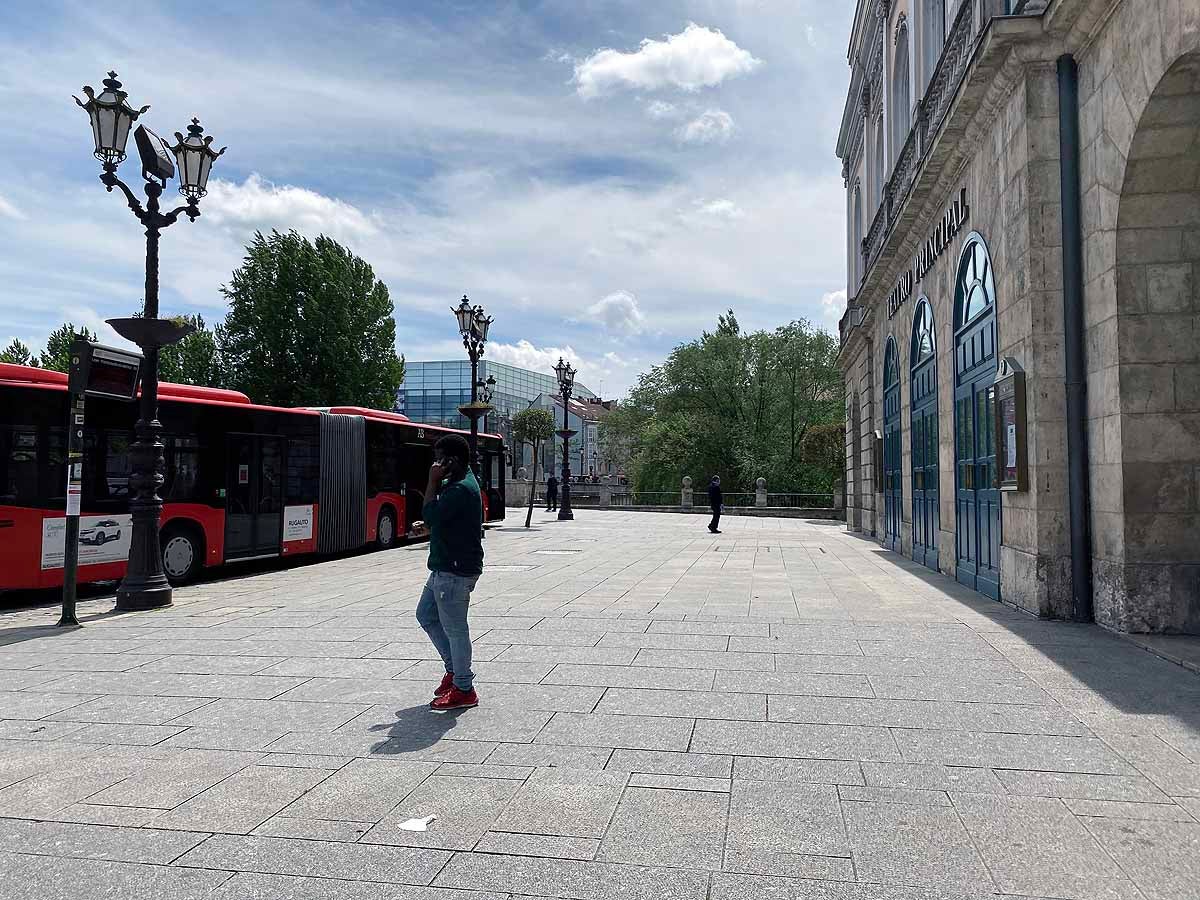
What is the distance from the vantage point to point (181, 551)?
13312 mm

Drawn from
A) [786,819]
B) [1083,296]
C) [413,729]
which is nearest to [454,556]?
[413,729]

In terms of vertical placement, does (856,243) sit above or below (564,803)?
above

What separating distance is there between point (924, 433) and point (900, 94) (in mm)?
8201

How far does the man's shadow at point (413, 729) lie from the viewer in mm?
4711

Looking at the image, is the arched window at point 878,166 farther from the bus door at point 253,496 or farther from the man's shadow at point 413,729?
the man's shadow at point 413,729

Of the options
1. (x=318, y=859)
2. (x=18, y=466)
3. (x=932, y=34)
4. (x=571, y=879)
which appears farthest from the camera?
(x=932, y=34)

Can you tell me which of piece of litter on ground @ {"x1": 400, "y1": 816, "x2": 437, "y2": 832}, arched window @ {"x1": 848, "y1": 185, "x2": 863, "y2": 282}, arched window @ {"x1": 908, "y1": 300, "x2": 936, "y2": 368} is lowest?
piece of litter on ground @ {"x1": 400, "y1": 816, "x2": 437, "y2": 832}

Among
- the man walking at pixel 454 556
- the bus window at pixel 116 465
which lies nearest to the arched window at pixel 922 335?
the man walking at pixel 454 556

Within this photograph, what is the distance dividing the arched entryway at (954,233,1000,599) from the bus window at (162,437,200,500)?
11.0 metres

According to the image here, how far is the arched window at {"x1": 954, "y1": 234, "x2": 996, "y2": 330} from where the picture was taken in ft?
34.8

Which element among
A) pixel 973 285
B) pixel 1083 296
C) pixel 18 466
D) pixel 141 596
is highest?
pixel 973 285

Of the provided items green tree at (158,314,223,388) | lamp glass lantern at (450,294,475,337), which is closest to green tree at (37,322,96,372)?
green tree at (158,314,223,388)

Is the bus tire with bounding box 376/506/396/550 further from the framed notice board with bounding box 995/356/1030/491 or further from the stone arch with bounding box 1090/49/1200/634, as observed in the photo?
the stone arch with bounding box 1090/49/1200/634

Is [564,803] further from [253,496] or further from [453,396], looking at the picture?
[453,396]
